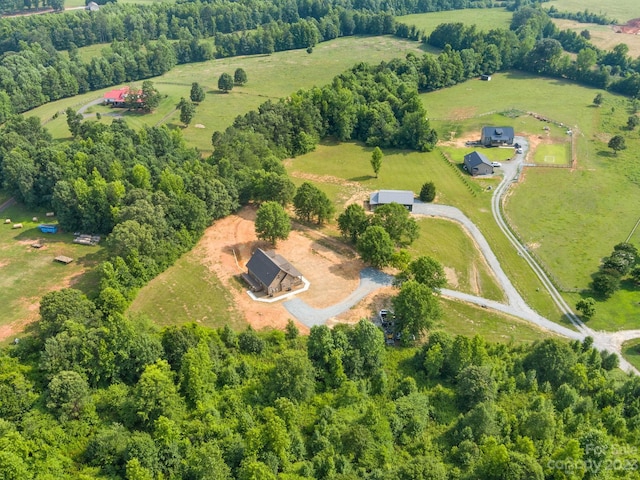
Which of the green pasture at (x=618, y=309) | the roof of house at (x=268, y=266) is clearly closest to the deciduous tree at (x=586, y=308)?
the green pasture at (x=618, y=309)

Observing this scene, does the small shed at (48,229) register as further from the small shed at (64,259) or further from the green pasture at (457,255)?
the green pasture at (457,255)

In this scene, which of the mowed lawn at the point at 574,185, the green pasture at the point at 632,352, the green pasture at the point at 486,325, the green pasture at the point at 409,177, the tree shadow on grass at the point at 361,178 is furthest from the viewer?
the tree shadow on grass at the point at 361,178

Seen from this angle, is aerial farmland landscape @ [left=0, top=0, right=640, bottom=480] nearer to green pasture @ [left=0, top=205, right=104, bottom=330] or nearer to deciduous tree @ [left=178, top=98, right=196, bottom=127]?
green pasture @ [left=0, top=205, right=104, bottom=330]

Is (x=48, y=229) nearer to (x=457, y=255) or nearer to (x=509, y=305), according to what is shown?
(x=457, y=255)

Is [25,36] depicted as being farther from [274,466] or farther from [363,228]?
[274,466]

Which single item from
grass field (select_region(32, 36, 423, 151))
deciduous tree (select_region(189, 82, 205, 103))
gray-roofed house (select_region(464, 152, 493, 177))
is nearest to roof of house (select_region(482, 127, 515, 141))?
gray-roofed house (select_region(464, 152, 493, 177))

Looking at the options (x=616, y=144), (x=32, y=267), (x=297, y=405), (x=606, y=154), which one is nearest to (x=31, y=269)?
(x=32, y=267)
